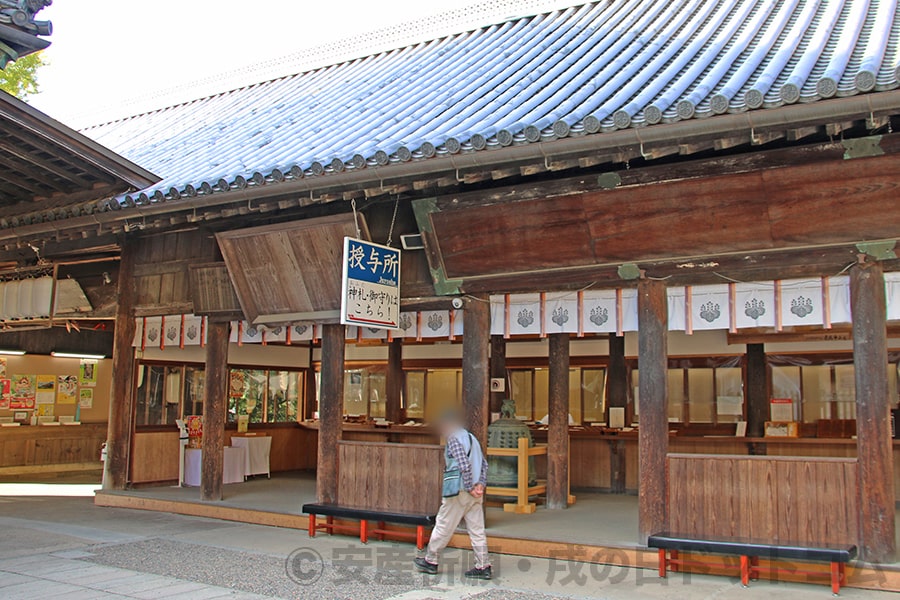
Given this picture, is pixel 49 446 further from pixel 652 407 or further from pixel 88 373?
pixel 652 407

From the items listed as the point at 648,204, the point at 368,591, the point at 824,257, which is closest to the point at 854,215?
the point at 824,257

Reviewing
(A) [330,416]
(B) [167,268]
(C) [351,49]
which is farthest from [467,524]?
(C) [351,49]

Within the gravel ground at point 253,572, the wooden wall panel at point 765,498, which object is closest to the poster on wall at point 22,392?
the gravel ground at point 253,572

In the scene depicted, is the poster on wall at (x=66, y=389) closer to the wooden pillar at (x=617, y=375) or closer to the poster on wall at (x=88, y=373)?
the poster on wall at (x=88, y=373)

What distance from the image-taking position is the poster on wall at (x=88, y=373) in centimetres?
1767

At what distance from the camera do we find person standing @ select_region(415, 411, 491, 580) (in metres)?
7.46

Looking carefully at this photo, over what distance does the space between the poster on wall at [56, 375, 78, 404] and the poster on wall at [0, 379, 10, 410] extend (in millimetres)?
1082

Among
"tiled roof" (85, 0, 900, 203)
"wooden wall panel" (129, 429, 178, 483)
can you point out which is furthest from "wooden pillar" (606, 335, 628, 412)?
"wooden wall panel" (129, 429, 178, 483)

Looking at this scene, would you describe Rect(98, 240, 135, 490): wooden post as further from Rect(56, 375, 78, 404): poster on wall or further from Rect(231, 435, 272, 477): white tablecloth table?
Rect(56, 375, 78, 404): poster on wall

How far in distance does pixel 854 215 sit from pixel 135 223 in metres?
8.31

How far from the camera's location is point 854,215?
6.88 metres

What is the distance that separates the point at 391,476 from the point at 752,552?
13.5ft

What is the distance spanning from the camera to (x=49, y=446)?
17062 mm

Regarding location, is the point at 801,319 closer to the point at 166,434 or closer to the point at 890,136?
the point at 890,136
